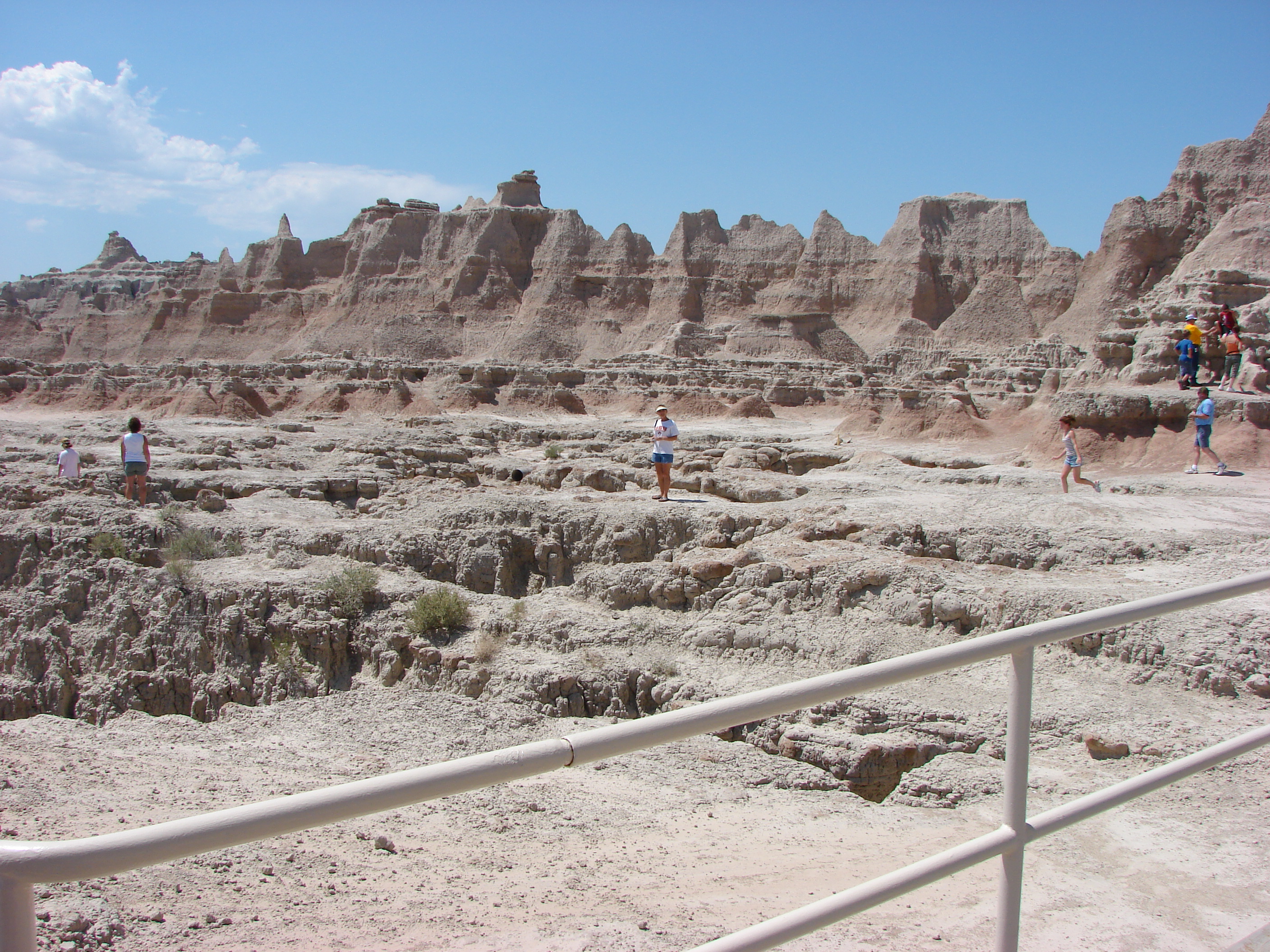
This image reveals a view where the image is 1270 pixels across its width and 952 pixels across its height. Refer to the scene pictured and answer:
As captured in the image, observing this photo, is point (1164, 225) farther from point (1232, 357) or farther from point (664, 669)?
point (664, 669)

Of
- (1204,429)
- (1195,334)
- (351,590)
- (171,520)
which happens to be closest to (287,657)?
(351,590)

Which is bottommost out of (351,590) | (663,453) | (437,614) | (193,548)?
(437,614)

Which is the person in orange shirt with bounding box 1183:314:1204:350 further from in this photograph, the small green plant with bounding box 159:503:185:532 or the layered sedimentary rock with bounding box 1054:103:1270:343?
the layered sedimentary rock with bounding box 1054:103:1270:343

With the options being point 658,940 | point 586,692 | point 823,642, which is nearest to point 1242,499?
point 823,642

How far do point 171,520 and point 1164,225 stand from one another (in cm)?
4592

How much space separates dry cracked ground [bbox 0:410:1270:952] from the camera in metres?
3.73

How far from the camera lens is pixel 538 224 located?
63.4m

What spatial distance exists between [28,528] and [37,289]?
8389 centimetres

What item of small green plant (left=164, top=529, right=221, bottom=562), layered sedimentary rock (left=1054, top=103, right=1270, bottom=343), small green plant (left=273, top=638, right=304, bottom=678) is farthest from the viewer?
layered sedimentary rock (left=1054, top=103, right=1270, bottom=343)

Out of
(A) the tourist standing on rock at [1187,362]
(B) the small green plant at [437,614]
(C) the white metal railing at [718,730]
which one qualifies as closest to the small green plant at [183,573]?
(B) the small green plant at [437,614]

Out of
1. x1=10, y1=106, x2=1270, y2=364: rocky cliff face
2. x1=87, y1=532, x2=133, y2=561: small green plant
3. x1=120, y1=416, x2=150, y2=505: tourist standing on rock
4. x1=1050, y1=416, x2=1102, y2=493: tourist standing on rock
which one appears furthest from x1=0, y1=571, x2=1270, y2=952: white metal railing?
x1=10, y1=106, x2=1270, y2=364: rocky cliff face

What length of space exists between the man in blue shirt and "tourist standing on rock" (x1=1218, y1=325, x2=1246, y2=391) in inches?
100.0

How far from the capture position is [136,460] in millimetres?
13383

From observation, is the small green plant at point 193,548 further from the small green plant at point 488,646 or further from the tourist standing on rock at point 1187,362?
the tourist standing on rock at point 1187,362
